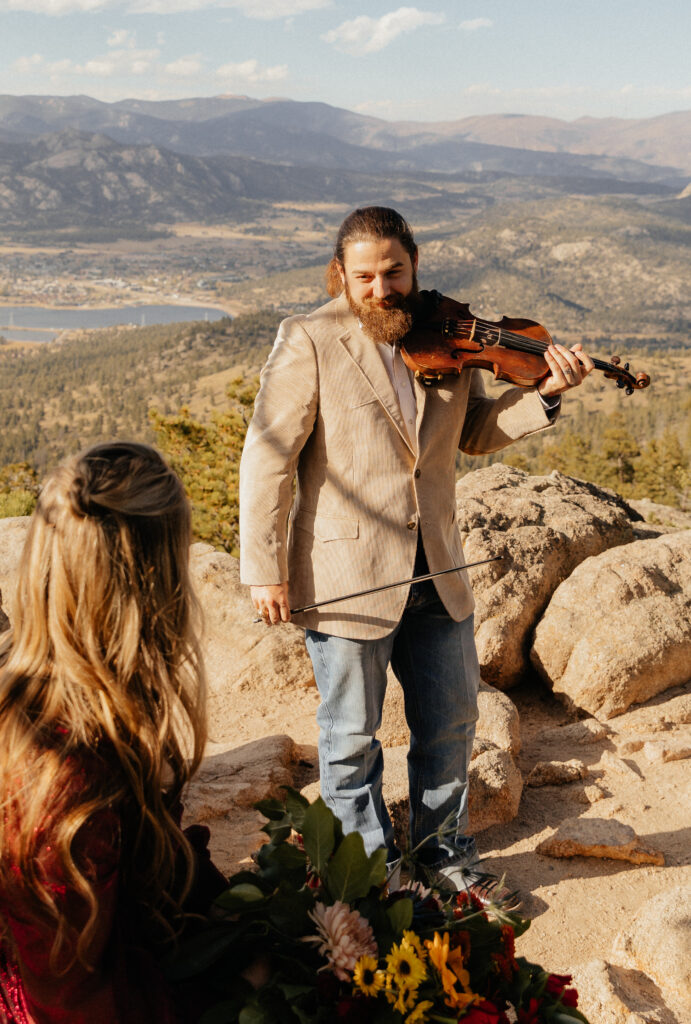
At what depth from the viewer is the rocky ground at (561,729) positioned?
9.09 feet

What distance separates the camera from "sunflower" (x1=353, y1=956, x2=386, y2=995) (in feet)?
5.28

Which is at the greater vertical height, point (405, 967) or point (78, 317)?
point (405, 967)

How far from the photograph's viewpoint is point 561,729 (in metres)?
4.27

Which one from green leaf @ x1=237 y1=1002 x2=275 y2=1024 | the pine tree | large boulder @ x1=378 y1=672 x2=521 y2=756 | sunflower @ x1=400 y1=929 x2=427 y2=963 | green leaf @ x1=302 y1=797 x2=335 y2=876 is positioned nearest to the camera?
green leaf @ x1=237 y1=1002 x2=275 y2=1024

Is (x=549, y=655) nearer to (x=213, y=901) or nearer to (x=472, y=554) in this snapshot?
(x=472, y=554)

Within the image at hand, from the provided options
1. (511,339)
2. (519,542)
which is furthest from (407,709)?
(519,542)

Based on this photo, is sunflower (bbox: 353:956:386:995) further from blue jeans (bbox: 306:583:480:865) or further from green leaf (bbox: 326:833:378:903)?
blue jeans (bbox: 306:583:480:865)

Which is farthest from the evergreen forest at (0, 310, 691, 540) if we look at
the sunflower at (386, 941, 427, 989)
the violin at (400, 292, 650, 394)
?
the sunflower at (386, 941, 427, 989)

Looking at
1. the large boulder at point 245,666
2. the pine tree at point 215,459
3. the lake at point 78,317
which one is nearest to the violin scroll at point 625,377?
the large boulder at point 245,666

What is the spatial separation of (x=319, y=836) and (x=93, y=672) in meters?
0.64

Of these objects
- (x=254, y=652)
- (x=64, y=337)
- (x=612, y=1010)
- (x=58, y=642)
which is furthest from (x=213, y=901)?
(x=64, y=337)

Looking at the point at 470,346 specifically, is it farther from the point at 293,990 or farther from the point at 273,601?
the point at 293,990

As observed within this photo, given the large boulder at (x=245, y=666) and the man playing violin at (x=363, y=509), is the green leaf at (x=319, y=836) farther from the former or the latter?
the large boulder at (x=245, y=666)

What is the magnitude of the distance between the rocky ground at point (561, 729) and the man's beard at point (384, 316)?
188 centimetres
